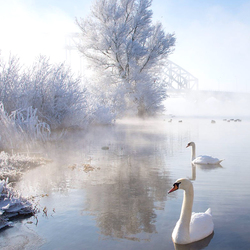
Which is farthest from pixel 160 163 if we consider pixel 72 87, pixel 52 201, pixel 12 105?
pixel 72 87

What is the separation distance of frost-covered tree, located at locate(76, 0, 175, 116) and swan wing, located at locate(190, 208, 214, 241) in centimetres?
1895

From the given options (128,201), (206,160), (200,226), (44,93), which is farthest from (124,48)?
(200,226)

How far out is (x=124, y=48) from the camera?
23297 millimetres

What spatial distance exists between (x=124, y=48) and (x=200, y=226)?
20.9 metres

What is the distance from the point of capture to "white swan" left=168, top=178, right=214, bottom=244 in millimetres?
3338

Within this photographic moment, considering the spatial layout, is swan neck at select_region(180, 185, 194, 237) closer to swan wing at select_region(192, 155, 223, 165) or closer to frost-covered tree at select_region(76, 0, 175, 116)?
swan wing at select_region(192, 155, 223, 165)

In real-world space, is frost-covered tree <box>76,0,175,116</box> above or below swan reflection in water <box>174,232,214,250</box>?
above

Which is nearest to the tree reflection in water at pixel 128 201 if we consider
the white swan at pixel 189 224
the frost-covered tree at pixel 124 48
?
the white swan at pixel 189 224

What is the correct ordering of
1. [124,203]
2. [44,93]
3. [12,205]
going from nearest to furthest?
[12,205] → [124,203] → [44,93]

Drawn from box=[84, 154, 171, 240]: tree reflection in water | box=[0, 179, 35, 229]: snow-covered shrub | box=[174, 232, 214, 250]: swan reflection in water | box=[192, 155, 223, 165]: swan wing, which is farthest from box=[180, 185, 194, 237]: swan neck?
box=[192, 155, 223, 165]: swan wing

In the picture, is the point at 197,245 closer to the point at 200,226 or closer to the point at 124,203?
A: the point at 200,226

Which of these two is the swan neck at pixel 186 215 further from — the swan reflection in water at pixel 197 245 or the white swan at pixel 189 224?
the swan reflection in water at pixel 197 245

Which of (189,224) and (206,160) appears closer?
(189,224)

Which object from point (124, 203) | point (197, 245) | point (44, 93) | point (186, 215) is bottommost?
point (197, 245)
